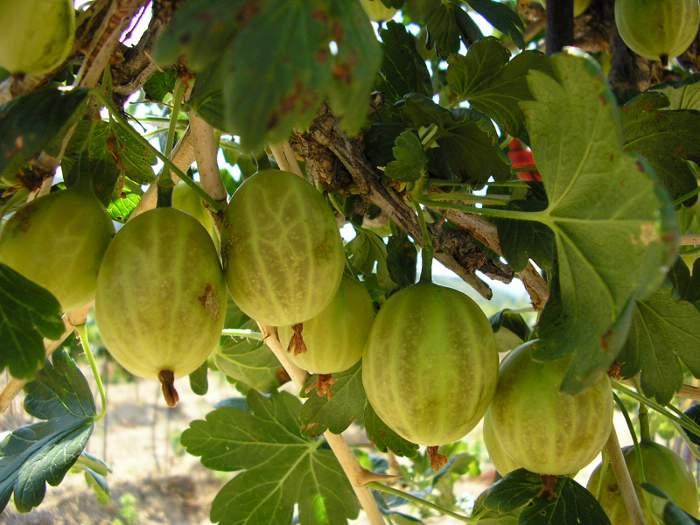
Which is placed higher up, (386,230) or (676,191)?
(676,191)

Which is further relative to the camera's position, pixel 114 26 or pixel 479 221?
pixel 479 221

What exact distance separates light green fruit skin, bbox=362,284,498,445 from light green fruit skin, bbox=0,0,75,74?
29cm

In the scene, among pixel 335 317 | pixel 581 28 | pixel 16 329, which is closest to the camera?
pixel 16 329

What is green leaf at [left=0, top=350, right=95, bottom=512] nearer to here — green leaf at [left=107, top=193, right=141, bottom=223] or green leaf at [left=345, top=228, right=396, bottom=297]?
green leaf at [left=107, top=193, right=141, bottom=223]

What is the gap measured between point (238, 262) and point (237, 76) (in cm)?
16

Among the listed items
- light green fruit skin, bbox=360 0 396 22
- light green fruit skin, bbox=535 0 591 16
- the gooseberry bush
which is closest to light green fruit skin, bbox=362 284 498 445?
the gooseberry bush

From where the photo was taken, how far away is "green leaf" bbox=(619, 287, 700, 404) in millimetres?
627

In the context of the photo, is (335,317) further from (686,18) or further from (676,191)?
(686,18)

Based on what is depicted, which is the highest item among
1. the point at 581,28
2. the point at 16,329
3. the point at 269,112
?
the point at 269,112

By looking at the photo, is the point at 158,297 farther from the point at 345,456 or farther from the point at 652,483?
the point at 652,483

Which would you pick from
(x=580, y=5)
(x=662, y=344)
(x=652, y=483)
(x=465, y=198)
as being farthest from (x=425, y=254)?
(x=580, y=5)

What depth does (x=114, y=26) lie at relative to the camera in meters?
0.47

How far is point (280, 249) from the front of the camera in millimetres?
467

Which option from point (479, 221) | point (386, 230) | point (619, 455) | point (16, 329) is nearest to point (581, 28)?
point (386, 230)
